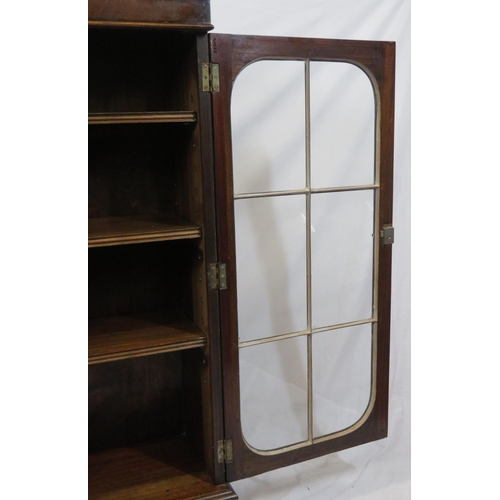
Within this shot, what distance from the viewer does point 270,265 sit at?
6.88 ft

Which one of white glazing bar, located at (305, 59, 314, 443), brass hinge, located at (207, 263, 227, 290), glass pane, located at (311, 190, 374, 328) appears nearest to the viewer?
brass hinge, located at (207, 263, 227, 290)

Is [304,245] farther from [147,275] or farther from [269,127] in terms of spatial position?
[147,275]

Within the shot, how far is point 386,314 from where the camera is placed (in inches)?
87.2

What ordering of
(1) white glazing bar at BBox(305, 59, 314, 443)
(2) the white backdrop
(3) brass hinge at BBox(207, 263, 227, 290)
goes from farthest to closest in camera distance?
(2) the white backdrop, (1) white glazing bar at BBox(305, 59, 314, 443), (3) brass hinge at BBox(207, 263, 227, 290)

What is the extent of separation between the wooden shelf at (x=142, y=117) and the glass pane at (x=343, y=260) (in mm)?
568

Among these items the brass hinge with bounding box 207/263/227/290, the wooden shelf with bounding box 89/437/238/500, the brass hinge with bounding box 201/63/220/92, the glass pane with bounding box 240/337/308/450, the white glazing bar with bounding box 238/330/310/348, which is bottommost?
the wooden shelf with bounding box 89/437/238/500

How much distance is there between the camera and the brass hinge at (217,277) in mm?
1896

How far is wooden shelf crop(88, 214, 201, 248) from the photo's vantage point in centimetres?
179

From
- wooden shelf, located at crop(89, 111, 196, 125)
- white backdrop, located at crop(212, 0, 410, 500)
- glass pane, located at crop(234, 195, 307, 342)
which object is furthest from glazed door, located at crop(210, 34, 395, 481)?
white backdrop, located at crop(212, 0, 410, 500)

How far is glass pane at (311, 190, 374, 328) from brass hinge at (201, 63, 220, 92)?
1.82ft

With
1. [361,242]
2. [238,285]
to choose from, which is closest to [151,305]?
[238,285]

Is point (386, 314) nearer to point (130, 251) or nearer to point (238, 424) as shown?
point (238, 424)

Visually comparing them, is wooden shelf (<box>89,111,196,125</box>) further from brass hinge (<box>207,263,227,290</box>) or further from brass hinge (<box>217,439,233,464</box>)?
brass hinge (<box>217,439,233,464</box>)

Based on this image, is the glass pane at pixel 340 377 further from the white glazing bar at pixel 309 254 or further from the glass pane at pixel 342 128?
the glass pane at pixel 342 128
